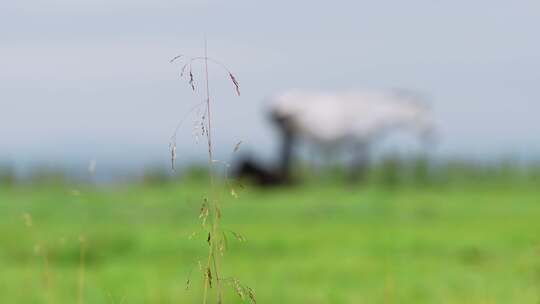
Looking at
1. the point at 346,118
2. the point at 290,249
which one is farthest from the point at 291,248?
the point at 346,118

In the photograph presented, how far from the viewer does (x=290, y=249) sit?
1342 cm

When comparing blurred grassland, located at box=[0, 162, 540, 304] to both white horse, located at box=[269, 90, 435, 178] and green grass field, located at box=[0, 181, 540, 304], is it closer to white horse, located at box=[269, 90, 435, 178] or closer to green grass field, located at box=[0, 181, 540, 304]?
green grass field, located at box=[0, 181, 540, 304]

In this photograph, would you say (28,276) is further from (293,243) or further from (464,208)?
(464,208)

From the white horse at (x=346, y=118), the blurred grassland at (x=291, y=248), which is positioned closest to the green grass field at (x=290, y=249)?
the blurred grassland at (x=291, y=248)

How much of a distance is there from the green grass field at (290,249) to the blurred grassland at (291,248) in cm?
2

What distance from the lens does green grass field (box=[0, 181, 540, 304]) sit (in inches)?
335

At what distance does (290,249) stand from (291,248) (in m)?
0.08

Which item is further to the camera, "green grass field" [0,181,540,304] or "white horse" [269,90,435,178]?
"white horse" [269,90,435,178]

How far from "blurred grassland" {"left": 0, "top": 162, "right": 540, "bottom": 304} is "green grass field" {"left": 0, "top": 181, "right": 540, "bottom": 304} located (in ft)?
0.07

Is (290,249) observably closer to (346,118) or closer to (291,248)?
(291,248)

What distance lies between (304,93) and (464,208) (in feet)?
79.5

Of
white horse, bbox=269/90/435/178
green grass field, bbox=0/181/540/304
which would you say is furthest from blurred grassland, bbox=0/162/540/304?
white horse, bbox=269/90/435/178

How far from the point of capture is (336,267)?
11109 millimetres

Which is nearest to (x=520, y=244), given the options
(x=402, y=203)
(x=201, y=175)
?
(x=402, y=203)
